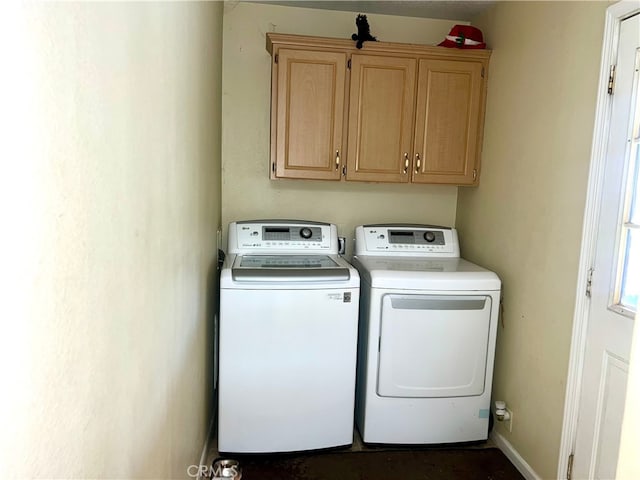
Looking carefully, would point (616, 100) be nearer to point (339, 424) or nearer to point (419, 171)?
point (419, 171)

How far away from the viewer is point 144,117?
3.37 feet

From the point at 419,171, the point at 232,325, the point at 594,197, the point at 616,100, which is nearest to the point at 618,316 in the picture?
the point at 594,197

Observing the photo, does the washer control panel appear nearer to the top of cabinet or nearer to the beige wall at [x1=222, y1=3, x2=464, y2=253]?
the beige wall at [x1=222, y1=3, x2=464, y2=253]

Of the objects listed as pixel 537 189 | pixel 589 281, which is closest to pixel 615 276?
pixel 589 281

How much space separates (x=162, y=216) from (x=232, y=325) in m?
1.03

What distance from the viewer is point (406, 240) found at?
9.09 feet

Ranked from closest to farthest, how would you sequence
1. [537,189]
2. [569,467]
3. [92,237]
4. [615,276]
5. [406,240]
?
[92,237], [615,276], [569,467], [537,189], [406,240]

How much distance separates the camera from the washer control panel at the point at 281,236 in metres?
2.62

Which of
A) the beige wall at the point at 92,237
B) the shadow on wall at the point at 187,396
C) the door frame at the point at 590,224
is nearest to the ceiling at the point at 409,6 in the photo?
the door frame at the point at 590,224

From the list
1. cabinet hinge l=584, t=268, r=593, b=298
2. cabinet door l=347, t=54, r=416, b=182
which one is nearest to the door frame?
cabinet hinge l=584, t=268, r=593, b=298

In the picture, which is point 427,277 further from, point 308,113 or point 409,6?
point 409,6

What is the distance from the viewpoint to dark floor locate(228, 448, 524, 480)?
212 centimetres

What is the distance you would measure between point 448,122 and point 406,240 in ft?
2.48

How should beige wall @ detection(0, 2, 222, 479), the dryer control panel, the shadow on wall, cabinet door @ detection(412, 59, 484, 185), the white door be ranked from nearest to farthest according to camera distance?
beige wall @ detection(0, 2, 222, 479), the shadow on wall, the white door, cabinet door @ detection(412, 59, 484, 185), the dryer control panel
